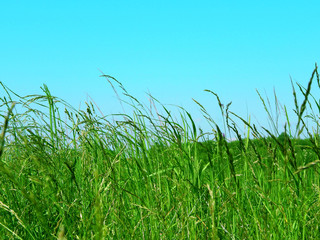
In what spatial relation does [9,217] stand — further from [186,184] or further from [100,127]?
[186,184]

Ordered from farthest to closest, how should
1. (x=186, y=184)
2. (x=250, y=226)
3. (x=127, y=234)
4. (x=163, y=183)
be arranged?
1. (x=163, y=183)
2. (x=186, y=184)
3. (x=250, y=226)
4. (x=127, y=234)

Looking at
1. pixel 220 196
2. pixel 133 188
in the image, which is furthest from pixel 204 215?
pixel 133 188

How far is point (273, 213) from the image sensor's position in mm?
1900

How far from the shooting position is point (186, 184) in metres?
2.24

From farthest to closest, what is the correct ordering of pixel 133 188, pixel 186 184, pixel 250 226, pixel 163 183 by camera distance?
pixel 163 183, pixel 133 188, pixel 186 184, pixel 250 226

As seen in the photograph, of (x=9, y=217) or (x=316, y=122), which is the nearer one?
(x=9, y=217)

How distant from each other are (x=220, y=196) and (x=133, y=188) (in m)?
0.56

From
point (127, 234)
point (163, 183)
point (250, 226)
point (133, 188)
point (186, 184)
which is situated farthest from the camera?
point (163, 183)

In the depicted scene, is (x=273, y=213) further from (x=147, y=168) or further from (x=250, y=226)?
(x=147, y=168)

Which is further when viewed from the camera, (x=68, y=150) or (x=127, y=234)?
(x=68, y=150)

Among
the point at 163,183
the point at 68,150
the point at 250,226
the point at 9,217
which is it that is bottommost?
the point at 250,226

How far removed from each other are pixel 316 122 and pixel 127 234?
1.47m

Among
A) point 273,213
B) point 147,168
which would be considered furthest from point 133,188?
point 273,213

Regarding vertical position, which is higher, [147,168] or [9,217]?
[147,168]
